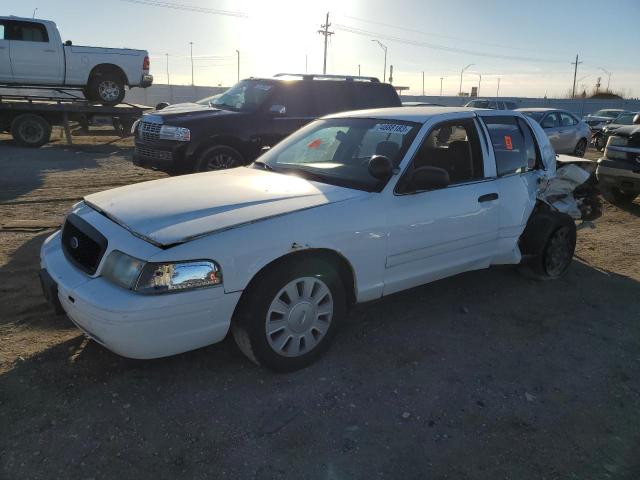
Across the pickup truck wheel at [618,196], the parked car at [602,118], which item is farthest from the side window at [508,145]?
the parked car at [602,118]

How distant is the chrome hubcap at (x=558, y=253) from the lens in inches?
200

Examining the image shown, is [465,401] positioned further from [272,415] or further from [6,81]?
[6,81]

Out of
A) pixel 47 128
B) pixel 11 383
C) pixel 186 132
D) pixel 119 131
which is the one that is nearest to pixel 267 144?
pixel 186 132

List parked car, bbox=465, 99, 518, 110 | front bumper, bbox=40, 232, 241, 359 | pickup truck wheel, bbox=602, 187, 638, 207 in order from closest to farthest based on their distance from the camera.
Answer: front bumper, bbox=40, 232, 241, 359 → pickup truck wheel, bbox=602, 187, 638, 207 → parked car, bbox=465, 99, 518, 110

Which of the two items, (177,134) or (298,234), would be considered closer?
(298,234)

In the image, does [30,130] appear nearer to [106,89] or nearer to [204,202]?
[106,89]

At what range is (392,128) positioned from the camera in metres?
4.15

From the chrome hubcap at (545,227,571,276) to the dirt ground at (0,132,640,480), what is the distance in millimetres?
490

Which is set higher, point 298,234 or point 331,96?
point 331,96

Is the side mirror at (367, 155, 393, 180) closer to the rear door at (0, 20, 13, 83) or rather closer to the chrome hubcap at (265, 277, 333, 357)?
the chrome hubcap at (265, 277, 333, 357)

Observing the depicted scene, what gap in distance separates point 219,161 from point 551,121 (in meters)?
11.8

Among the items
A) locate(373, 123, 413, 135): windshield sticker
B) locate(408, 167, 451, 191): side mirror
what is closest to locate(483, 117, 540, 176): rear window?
locate(373, 123, 413, 135): windshield sticker

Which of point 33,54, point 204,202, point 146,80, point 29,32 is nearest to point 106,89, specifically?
point 146,80

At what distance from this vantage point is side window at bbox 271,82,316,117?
28.8ft
